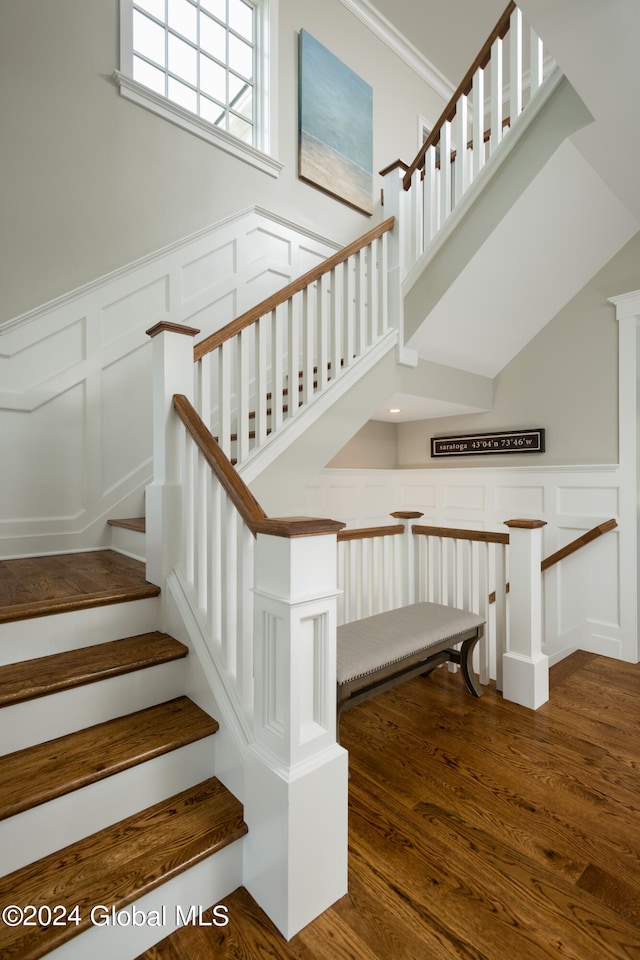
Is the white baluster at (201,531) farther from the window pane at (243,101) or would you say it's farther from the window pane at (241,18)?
the window pane at (241,18)

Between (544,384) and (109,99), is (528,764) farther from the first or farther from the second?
(109,99)

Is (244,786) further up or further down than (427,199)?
further down

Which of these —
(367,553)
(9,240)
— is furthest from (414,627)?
(9,240)

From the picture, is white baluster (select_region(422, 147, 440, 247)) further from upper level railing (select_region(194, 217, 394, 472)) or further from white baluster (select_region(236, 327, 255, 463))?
white baluster (select_region(236, 327, 255, 463))

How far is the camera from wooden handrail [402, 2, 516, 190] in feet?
8.93

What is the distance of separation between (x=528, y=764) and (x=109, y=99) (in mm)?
4192

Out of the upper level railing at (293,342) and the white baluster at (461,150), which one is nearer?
the upper level railing at (293,342)

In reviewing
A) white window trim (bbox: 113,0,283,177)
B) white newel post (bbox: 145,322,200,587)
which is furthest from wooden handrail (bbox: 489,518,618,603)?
white window trim (bbox: 113,0,283,177)

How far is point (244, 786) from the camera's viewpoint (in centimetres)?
140

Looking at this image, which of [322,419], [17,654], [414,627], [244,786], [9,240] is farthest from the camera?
[322,419]

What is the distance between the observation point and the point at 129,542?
2.61 metres

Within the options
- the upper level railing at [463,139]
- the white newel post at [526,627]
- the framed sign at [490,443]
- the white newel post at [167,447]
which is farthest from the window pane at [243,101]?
the white newel post at [526,627]

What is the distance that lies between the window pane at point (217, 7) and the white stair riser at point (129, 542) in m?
3.79

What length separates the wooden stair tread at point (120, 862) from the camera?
1055 mm
